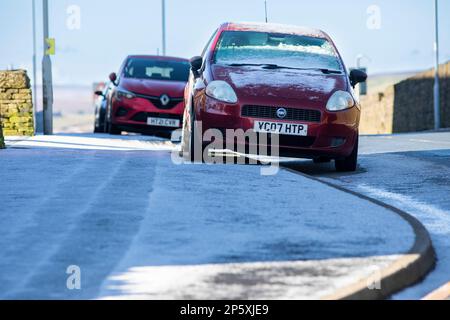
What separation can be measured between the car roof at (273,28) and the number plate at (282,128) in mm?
1954

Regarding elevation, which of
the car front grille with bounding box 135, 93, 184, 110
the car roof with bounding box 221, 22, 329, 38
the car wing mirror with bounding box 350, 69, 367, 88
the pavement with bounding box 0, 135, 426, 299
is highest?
the car roof with bounding box 221, 22, 329, 38

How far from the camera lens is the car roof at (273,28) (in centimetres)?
1521

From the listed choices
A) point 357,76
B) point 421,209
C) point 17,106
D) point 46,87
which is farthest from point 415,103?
point 421,209

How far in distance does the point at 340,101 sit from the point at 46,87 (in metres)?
14.3

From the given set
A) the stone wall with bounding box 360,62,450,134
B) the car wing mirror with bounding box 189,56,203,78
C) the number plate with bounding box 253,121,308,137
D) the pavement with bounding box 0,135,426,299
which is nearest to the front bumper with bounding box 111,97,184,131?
the car wing mirror with bounding box 189,56,203,78

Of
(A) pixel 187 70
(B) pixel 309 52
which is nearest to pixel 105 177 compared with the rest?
(B) pixel 309 52

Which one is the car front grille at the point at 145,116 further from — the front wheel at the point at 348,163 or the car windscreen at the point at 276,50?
the front wheel at the point at 348,163

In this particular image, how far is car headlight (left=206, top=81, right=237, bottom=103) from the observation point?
1355 cm

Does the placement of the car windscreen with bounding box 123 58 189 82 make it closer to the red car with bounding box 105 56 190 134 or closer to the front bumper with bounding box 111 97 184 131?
the red car with bounding box 105 56 190 134

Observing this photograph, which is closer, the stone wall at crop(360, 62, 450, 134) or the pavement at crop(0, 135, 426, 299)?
the pavement at crop(0, 135, 426, 299)

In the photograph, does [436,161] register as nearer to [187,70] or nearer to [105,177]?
[105,177]

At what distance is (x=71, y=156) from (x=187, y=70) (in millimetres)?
9161

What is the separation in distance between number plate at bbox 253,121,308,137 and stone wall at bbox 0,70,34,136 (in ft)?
40.8
